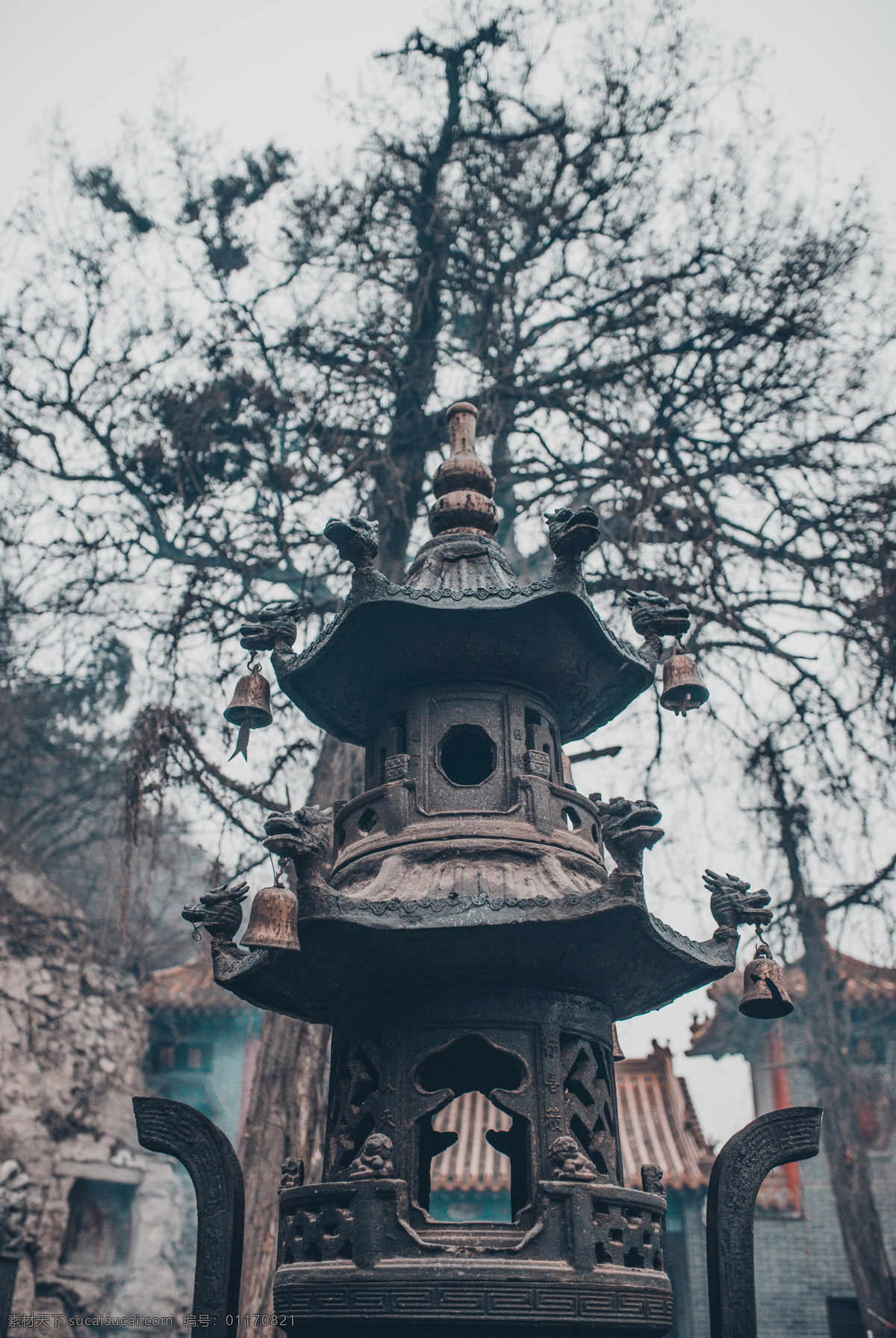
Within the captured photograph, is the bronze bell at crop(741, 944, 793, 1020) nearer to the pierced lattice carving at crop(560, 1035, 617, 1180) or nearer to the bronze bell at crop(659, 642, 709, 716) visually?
the pierced lattice carving at crop(560, 1035, 617, 1180)

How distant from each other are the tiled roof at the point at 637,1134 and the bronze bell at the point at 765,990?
31.3 ft

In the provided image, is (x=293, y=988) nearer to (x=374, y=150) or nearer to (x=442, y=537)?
(x=442, y=537)

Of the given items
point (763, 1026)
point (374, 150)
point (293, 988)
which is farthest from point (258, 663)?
point (763, 1026)

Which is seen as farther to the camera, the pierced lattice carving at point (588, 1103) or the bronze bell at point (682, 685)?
the bronze bell at point (682, 685)

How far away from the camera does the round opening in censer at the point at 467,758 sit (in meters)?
4.90

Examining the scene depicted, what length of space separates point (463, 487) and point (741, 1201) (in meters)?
3.57

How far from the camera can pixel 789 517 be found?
9.25 m

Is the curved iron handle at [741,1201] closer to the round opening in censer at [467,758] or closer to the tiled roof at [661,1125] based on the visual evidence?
the round opening in censer at [467,758]

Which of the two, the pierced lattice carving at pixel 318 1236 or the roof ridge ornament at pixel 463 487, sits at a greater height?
the roof ridge ornament at pixel 463 487

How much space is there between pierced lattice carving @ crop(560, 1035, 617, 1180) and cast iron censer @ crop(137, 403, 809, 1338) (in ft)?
0.04

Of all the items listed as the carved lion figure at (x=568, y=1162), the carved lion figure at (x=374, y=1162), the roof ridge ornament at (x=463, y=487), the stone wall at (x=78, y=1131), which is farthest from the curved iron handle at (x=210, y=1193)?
the stone wall at (x=78, y=1131)

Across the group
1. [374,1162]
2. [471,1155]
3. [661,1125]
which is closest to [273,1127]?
[374,1162]

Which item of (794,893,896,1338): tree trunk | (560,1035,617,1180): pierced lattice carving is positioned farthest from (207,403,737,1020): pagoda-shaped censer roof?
(794,893,896,1338): tree trunk

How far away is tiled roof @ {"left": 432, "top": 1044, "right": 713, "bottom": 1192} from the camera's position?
12.9 m
